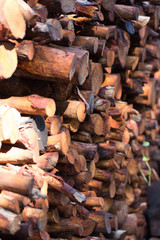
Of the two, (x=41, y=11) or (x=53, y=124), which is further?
(x=53, y=124)

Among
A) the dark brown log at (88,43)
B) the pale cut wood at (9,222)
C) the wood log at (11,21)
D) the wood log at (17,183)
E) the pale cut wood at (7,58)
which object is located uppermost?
the wood log at (11,21)

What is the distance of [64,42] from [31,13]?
0.41 metres

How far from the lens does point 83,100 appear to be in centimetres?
249

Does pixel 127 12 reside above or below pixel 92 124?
above

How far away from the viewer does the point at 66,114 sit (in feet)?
7.92

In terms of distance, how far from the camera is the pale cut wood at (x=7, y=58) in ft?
6.03

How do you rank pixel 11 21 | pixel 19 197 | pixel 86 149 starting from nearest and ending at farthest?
pixel 11 21, pixel 19 197, pixel 86 149

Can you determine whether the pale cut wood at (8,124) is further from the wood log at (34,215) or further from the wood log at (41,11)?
the wood log at (41,11)

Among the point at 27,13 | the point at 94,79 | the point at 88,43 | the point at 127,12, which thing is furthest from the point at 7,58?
the point at 127,12

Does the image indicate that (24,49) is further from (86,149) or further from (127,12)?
(127,12)

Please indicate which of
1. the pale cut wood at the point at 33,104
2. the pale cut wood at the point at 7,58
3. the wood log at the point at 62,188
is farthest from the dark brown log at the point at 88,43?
the wood log at the point at 62,188

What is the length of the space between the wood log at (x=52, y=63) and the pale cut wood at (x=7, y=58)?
0.16 m

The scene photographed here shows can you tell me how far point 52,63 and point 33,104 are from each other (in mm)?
234

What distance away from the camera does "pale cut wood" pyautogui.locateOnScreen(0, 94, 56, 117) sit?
79.0 inches
